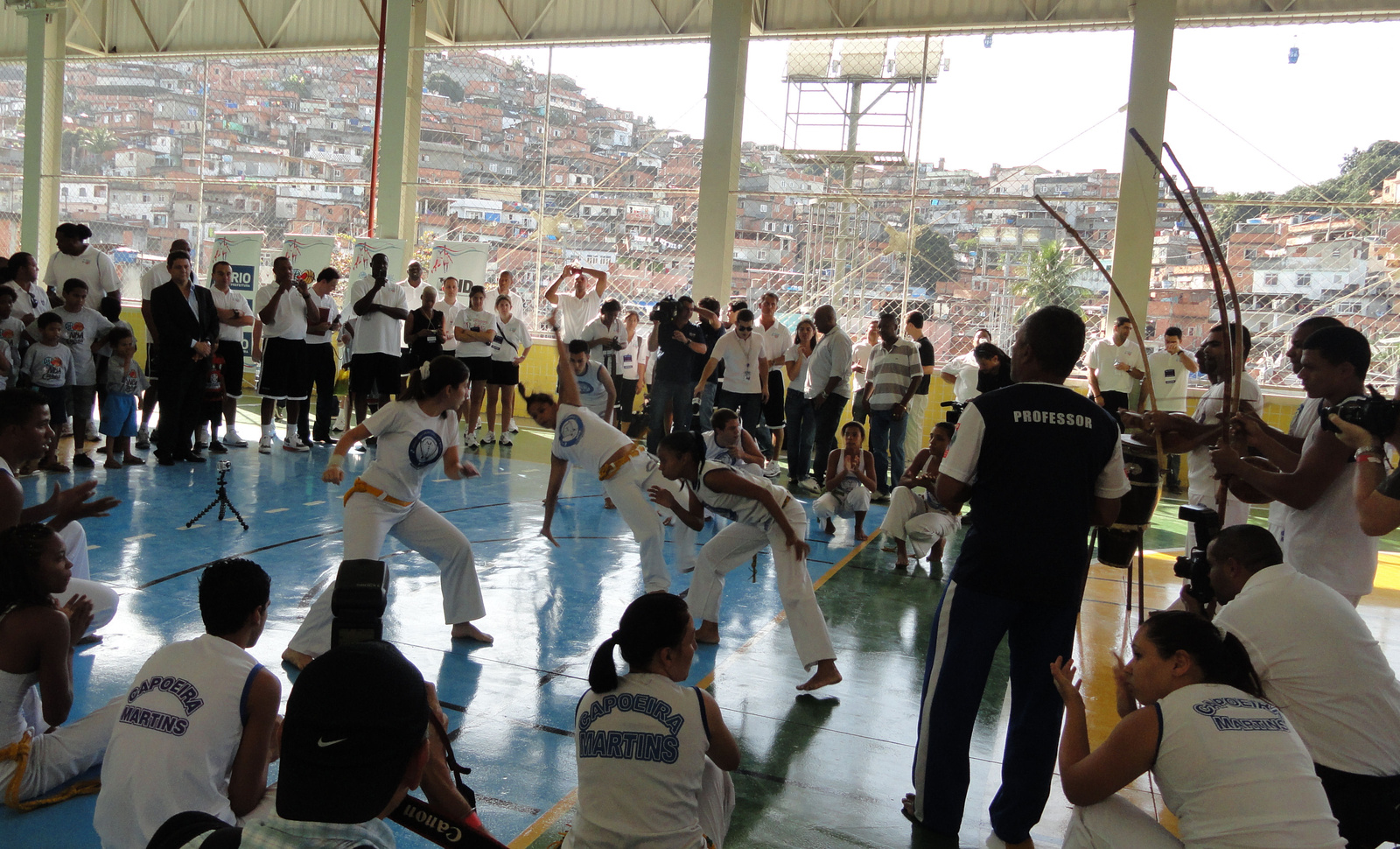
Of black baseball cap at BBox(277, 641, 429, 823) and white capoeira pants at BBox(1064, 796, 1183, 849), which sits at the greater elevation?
black baseball cap at BBox(277, 641, 429, 823)

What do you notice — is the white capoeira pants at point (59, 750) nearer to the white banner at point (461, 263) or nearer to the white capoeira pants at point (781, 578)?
the white capoeira pants at point (781, 578)

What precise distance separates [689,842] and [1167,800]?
1164mm

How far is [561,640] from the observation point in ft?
16.8

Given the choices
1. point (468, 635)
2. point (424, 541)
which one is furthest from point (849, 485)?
point (424, 541)

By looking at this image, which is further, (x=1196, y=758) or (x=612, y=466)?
(x=612, y=466)

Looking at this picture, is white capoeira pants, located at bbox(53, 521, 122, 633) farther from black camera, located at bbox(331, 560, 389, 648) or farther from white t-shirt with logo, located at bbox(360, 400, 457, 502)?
black camera, located at bbox(331, 560, 389, 648)

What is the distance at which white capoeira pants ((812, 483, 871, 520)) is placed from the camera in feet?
26.0

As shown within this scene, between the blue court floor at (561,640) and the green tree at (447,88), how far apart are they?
36.8 feet

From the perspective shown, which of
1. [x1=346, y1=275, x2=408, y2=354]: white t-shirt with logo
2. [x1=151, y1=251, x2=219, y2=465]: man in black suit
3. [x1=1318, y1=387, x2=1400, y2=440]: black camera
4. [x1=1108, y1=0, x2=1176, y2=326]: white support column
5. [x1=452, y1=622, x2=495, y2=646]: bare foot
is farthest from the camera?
[x1=1108, y1=0, x2=1176, y2=326]: white support column

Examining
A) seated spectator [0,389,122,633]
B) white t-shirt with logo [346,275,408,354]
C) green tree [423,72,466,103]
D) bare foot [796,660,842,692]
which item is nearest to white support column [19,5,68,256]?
green tree [423,72,466,103]

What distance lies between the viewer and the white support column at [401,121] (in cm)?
1488

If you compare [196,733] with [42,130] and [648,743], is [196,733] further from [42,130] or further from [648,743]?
[42,130]

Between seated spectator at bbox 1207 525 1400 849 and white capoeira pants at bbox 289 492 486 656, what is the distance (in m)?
3.51

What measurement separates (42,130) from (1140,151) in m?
18.4
